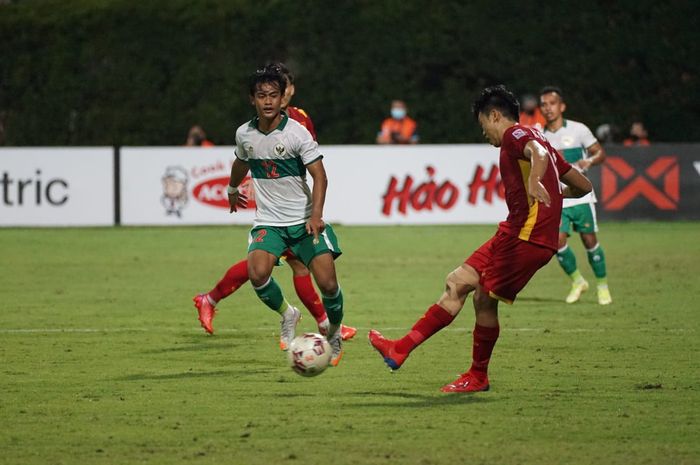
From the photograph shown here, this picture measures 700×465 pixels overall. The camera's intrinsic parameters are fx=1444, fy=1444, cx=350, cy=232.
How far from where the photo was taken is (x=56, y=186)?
933 inches

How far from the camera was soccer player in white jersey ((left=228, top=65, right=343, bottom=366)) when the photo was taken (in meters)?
9.12

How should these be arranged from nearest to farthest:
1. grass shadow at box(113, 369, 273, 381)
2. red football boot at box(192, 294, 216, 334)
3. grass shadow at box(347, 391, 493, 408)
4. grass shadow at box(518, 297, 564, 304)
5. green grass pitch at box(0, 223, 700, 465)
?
green grass pitch at box(0, 223, 700, 465)
grass shadow at box(347, 391, 493, 408)
grass shadow at box(113, 369, 273, 381)
red football boot at box(192, 294, 216, 334)
grass shadow at box(518, 297, 564, 304)

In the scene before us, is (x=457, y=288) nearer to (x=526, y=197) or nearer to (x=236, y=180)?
(x=526, y=197)

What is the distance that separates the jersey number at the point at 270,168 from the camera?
9.27 m

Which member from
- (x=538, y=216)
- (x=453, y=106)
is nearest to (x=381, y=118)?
(x=453, y=106)

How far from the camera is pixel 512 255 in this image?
816 centimetres

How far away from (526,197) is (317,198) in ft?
4.94

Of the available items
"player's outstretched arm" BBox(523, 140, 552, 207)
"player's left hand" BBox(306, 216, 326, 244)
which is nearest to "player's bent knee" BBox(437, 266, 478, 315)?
"player's outstretched arm" BBox(523, 140, 552, 207)

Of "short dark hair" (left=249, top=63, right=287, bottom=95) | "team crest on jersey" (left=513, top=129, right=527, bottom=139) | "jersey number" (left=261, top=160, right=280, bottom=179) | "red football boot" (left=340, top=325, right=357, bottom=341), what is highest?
"short dark hair" (left=249, top=63, right=287, bottom=95)

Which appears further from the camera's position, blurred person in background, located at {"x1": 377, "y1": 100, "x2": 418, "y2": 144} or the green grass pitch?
blurred person in background, located at {"x1": 377, "y1": 100, "x2": 418, "y2": 144}

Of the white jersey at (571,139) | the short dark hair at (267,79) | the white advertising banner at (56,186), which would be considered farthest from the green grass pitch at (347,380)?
the white advertising banner at (56,186)

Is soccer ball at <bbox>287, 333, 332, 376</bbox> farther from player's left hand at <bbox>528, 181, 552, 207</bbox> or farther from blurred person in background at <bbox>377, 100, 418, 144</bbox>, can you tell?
blurred person in background at <bbox>377, 100, 418, 144</bbox>

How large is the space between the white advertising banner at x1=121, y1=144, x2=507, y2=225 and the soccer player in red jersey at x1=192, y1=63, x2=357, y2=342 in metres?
12.3

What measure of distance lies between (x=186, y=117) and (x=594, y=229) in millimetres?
16472
